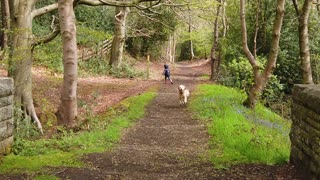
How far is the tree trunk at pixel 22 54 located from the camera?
1189cm

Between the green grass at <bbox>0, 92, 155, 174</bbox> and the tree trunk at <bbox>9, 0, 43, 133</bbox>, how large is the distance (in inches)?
103

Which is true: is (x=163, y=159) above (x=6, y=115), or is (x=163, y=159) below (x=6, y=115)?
below

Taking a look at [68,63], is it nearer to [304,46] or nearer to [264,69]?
[304,46]

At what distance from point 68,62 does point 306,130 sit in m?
6.56

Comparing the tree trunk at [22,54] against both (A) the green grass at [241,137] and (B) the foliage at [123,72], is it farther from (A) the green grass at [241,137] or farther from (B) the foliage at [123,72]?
(B) the foliage at [123,72]

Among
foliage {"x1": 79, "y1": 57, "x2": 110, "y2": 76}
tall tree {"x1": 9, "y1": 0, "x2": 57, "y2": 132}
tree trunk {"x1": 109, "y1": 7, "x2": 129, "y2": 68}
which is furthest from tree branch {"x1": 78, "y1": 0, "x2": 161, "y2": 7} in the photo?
tree trunk {"x1": 109, "y1": 7, "x2": 129, "y2": 68}

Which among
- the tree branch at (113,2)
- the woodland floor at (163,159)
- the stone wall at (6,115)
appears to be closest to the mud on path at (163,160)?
the woodland floor at (163,159)

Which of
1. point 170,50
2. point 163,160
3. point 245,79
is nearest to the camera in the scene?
point 163,160

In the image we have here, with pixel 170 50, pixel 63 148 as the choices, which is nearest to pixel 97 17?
pixel 170 50

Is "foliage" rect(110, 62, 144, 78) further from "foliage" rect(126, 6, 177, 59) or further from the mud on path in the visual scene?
the mud on path

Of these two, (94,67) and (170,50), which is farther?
(170,50)

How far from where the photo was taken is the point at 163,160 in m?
7.44

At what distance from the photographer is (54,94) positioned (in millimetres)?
18031

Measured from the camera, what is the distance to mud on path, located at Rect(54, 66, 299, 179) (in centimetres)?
620
